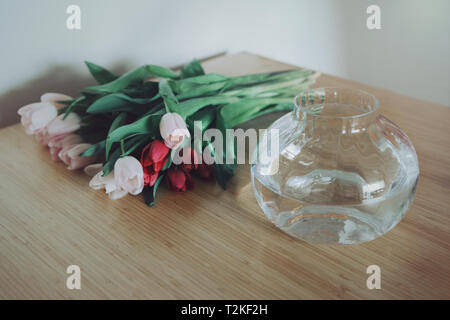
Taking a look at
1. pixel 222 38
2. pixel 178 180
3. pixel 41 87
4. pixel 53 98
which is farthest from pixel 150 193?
pixel 222 38

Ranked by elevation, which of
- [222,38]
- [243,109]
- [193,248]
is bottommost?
[193,248]

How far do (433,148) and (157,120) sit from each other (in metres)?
0.41

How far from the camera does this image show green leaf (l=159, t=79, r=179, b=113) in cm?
52

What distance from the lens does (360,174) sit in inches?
16.7

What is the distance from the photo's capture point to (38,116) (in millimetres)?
570

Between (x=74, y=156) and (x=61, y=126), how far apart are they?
0.05m

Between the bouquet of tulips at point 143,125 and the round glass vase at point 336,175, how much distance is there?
0.11m

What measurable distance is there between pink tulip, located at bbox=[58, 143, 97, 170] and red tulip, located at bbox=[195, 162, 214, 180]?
163mm

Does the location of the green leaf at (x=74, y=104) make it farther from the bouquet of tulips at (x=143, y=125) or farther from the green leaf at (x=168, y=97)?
the green leaf at (x=168, y=97)

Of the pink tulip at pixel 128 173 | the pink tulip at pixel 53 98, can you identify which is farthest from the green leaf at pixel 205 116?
A: the pink tulip at pixel 53 98

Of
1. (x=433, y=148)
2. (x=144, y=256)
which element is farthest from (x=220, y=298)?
(x=433, y=148)

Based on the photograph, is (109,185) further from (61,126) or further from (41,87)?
(41,87)
